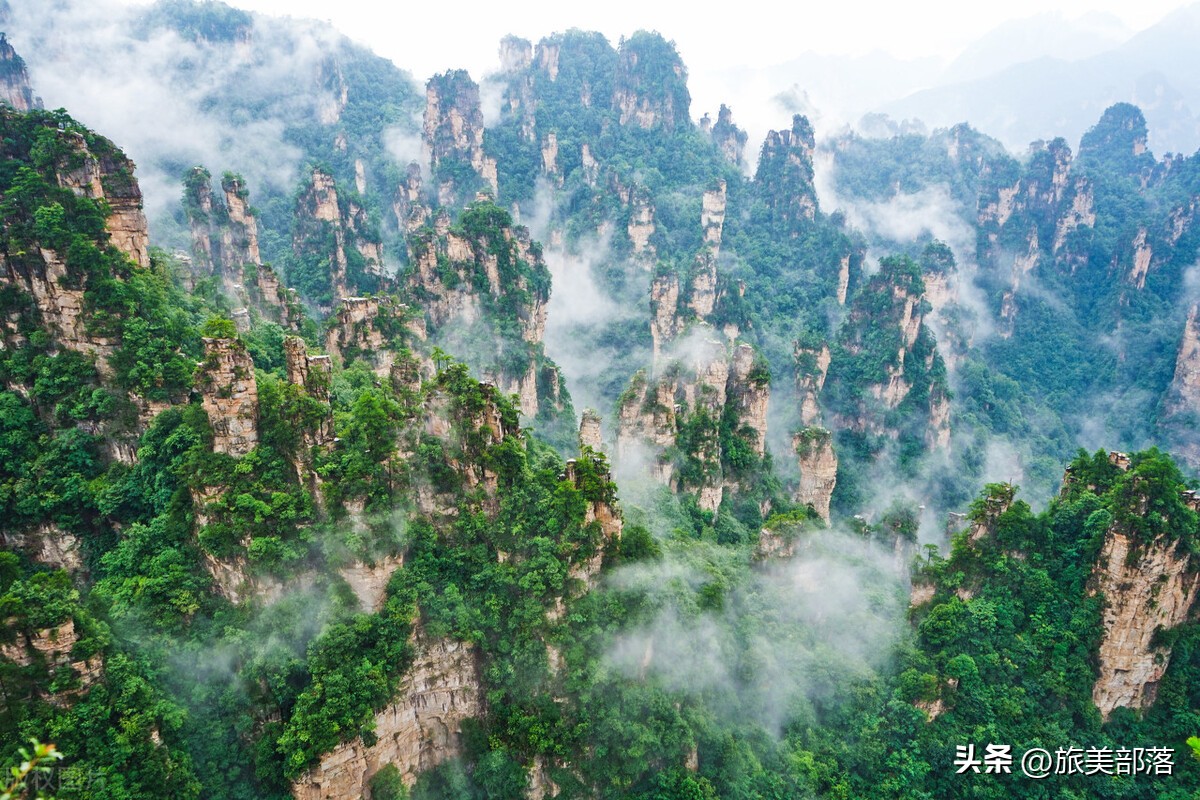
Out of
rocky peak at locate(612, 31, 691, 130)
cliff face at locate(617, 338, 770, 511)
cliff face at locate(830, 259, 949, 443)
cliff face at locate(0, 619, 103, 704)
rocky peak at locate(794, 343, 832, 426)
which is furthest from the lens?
rocky peak at locate(612, 31, 691, 130)

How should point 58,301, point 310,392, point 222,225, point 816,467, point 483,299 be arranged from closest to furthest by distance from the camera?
point 58,301, point 310,392, point 816,467, point 222,225, point 483,299

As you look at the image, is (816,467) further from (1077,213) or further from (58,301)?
(1077,213)

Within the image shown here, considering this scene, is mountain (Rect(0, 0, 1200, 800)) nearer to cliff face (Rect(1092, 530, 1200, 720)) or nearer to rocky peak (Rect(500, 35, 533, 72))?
cliff face (Rect(1092, 530, 1200, 720))

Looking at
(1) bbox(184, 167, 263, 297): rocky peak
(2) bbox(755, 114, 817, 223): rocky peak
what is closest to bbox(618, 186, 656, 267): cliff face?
(2) bbox(755, 114, 817, 223): rocky peak

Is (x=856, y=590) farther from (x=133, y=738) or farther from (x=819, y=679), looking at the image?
(x=133, y=738)

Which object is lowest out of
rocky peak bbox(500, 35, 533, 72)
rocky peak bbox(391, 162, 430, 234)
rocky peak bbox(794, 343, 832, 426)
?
rocky peak bbox(794, 343, 832, 426)

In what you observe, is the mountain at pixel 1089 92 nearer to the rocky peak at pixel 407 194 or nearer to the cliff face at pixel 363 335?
the rocky peak at pixel 407 194

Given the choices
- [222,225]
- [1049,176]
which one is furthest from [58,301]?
[1049,176]
